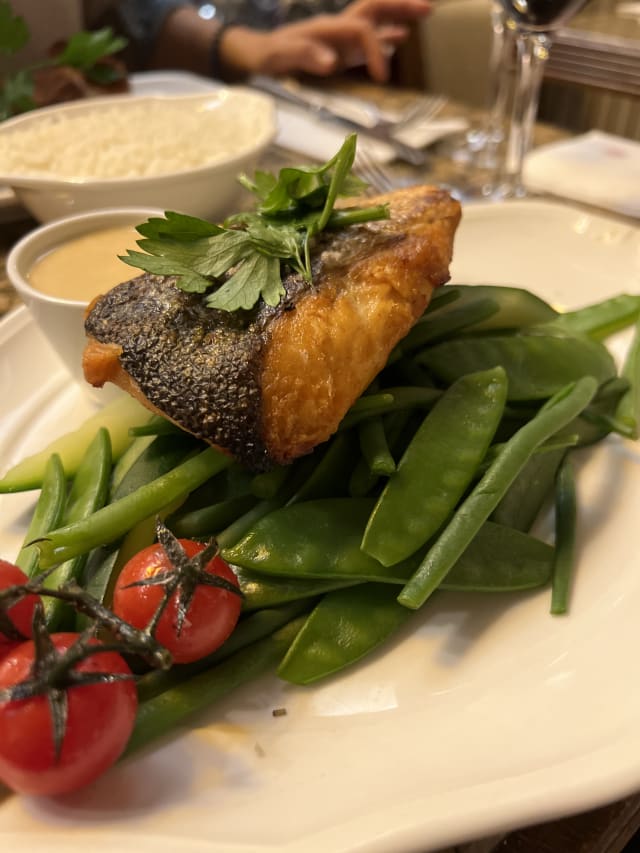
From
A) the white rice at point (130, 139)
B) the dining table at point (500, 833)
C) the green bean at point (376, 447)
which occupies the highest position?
the white rice at point (130, 139)

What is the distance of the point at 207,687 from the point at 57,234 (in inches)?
58.7

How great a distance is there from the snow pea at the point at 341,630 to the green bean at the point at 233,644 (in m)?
0.05

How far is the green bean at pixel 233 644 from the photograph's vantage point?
1.25m

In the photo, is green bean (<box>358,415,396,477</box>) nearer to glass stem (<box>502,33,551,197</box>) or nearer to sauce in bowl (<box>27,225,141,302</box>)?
sauce in bowl (<box>27,225,141,302</box>)

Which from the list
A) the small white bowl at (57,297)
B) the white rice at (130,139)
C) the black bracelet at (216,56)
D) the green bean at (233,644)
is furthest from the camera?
the black bracelet at (216,56)

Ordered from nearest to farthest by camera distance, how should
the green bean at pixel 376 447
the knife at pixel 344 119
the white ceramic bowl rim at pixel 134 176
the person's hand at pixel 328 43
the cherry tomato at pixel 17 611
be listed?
1. the cherry tomato at pixel 17 611
2. the green bean at pixel 376 447
3. the white ceramic bowl rim at pixel 134 176
4. the knife at pixel 344 119
5. the person's hand at pixel 328 43

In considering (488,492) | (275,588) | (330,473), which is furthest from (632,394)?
(275,588)

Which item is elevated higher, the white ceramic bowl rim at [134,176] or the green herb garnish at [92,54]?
the green herb garnish at [92,54]

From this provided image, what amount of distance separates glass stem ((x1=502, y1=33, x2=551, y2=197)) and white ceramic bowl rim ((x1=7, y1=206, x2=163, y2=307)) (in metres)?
1.61

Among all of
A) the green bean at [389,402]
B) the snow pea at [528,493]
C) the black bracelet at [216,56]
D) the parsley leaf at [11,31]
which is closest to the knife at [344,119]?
the black bracelet at [216,56]

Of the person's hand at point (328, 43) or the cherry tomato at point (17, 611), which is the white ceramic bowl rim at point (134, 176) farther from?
the cherry tomato at point (17, 611)

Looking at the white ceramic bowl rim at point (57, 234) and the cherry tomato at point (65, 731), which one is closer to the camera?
the cherry tomato at point (65, 731)

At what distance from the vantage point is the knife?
3316mm

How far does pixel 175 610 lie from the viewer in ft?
3.92
